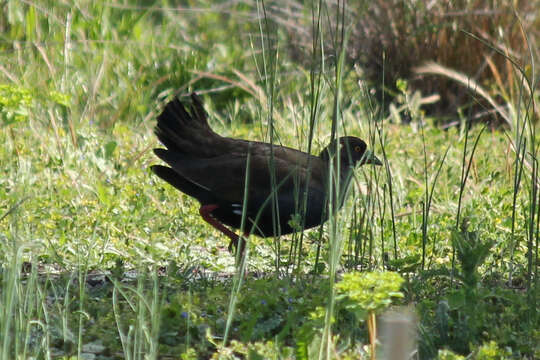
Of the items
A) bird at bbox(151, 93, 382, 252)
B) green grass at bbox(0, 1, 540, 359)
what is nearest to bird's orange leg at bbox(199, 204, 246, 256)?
bird at bbox(151, 93, 382, 252)

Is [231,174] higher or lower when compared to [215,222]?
higher

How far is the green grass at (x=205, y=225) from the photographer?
107 inches

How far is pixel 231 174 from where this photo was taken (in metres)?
4.29

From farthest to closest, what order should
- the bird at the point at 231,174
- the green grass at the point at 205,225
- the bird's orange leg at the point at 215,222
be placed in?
the bird's orange leg at the point at 215,222
the bird at the point at 231,174
the green grass at the point at 205,225

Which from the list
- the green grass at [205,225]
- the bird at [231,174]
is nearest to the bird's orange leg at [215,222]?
the bird at [231,174]

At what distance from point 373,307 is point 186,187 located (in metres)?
2.42

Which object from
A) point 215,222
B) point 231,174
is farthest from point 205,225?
point 231,174

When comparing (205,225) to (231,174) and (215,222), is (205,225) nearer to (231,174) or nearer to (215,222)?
(215,222)

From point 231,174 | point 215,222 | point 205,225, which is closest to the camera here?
point 231,174

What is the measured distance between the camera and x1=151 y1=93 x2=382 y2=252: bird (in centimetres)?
420

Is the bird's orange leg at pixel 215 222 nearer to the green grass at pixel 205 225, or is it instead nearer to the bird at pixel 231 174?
the bird at pixel 231 174

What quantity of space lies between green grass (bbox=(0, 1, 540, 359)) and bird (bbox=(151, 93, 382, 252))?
140mm

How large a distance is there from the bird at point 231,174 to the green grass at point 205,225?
0.46 feet

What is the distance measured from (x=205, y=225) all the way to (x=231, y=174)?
2.14 feet
